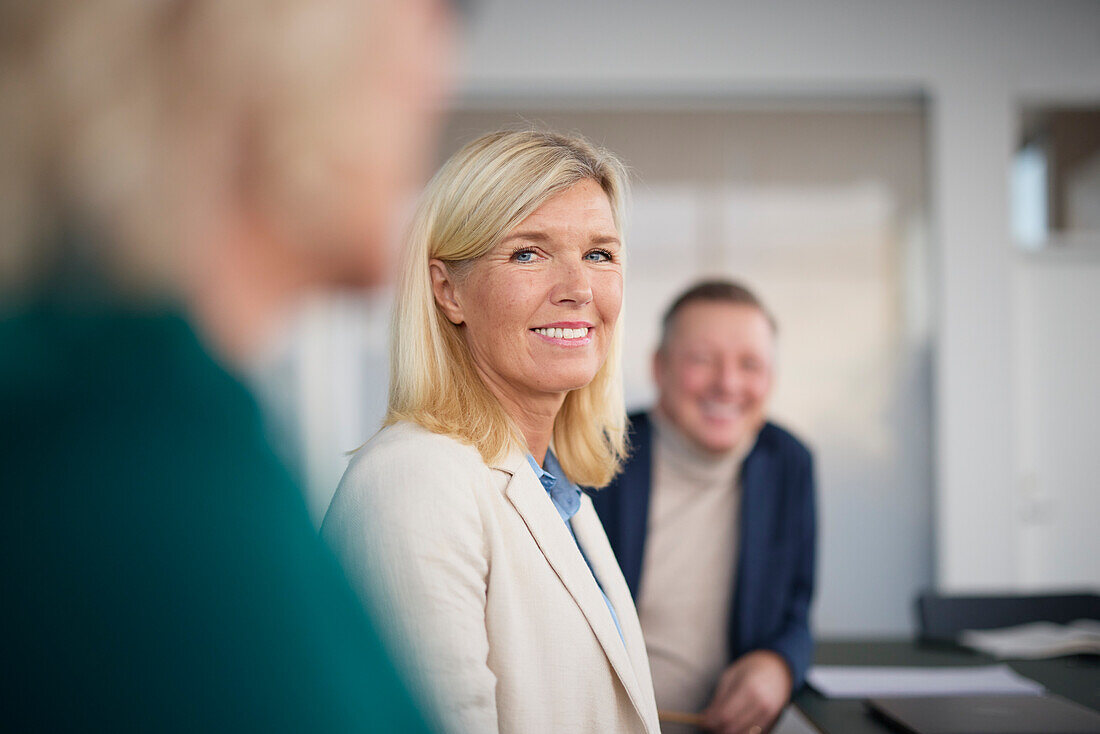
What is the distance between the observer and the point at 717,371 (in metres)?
1.84

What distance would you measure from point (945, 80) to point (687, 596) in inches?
133

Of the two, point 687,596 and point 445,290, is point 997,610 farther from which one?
point 445,290

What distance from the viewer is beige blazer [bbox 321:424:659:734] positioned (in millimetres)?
747

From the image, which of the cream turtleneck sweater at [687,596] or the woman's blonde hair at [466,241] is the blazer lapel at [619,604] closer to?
the woman's blonde hair at [466,241]

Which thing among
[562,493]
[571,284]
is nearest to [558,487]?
[562,493]

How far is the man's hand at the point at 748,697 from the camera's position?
4.98 feet

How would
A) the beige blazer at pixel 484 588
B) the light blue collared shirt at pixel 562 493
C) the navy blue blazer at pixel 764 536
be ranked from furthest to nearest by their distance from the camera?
the navy blue blazer at pixel 764 536 < the light blue collared shirt at pixel 562 493 < the beige blazer at pixel 484 588

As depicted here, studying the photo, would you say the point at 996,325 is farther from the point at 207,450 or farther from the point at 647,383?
the point at 207,450

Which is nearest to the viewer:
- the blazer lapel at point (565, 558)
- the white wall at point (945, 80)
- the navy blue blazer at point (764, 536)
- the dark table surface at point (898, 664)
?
the blazer lapel at point (565, 558)

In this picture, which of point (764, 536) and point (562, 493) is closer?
point (562, 493)

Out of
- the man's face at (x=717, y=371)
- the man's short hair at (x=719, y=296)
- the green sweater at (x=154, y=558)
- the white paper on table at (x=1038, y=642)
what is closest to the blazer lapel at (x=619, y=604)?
the green sweater at (x=154, y=558)

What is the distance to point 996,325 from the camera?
3977 mm

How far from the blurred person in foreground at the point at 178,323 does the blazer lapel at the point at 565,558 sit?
0.56 m

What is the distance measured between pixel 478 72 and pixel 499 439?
3.36m
